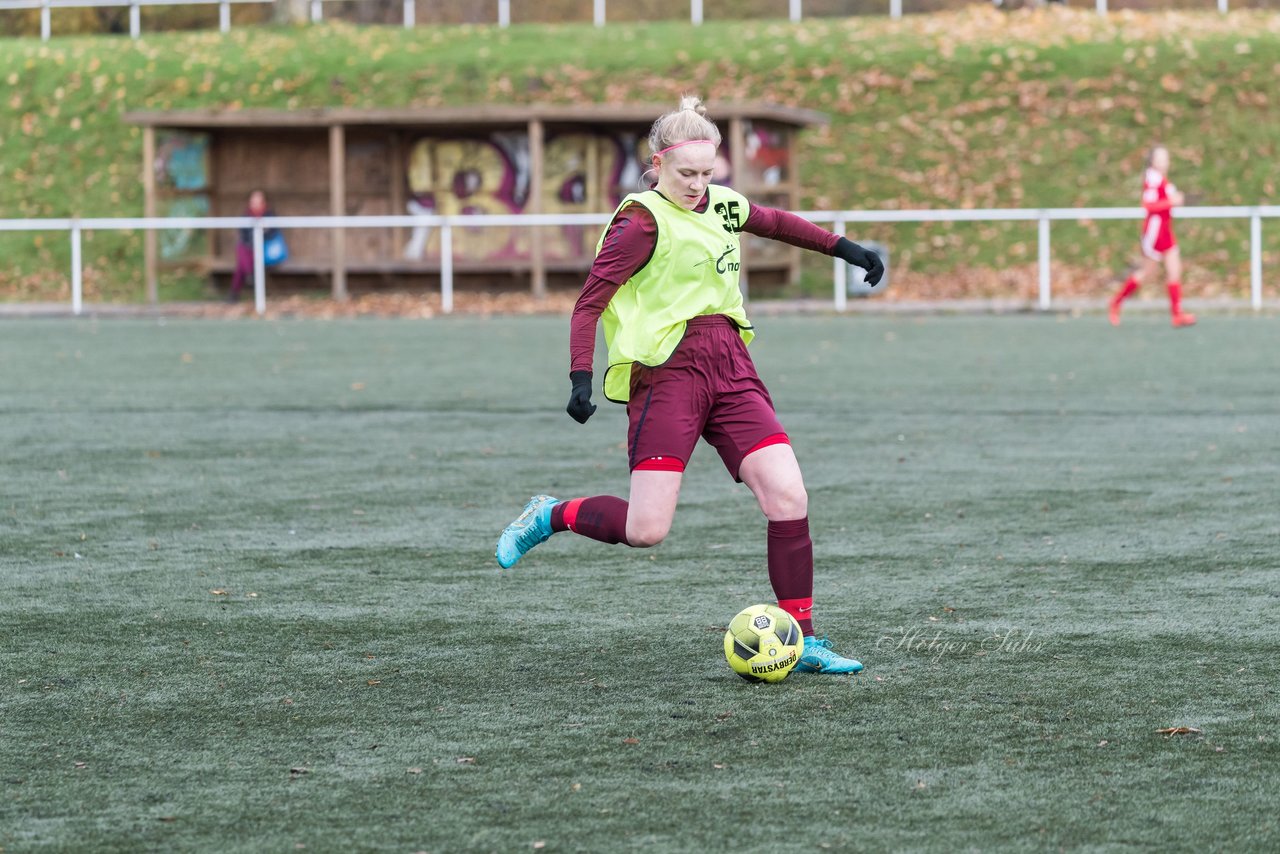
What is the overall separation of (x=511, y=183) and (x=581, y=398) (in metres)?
23.6

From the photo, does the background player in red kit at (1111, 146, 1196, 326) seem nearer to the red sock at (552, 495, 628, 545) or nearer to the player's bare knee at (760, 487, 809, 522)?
the red sock at (552, 495, 628, 545)

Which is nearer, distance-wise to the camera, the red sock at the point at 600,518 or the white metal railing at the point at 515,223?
the red sock at the point at 600,518

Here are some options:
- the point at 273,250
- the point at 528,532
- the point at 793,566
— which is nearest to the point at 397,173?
the point at 273,250

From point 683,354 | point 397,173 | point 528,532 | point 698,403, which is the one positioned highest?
point 397,173

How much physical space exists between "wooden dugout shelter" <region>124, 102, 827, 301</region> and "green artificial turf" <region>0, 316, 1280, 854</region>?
14.8m

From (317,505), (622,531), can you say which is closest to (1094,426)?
(317,505)

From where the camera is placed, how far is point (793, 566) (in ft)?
17.8

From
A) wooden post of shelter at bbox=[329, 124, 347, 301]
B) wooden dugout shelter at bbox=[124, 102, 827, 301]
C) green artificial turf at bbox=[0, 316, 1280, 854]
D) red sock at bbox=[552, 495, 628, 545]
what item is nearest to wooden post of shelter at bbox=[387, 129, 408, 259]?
wooden dugout shelter at bbox=[124, 102, 827, 301]

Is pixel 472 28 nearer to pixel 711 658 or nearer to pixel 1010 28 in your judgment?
pixel 1010 28

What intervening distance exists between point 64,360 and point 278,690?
13.1 meters

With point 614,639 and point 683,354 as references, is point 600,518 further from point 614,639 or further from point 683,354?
point 683,354

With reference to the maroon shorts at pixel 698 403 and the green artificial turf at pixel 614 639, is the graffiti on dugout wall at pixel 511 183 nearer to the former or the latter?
the green artificial turf at pixel 614 639

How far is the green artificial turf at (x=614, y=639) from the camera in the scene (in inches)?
154

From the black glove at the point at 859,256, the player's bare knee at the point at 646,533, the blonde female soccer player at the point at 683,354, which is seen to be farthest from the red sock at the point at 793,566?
the black glove at the point at 859,256
